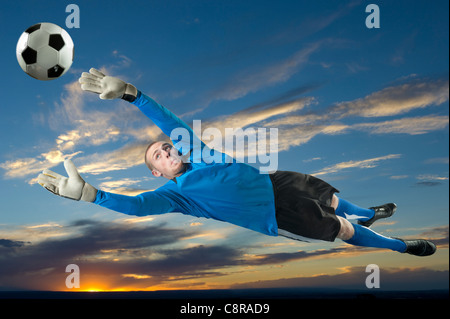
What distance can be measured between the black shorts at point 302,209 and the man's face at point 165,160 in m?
1.12

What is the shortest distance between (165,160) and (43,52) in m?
1.76

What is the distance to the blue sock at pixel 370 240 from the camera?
452cm

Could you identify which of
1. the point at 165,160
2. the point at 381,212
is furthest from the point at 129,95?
the point at 381,212

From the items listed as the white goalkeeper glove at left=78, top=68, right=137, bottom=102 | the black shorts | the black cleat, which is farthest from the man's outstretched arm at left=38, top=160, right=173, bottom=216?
the black cleat

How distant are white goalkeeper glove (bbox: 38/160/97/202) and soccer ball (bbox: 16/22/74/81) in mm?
1278

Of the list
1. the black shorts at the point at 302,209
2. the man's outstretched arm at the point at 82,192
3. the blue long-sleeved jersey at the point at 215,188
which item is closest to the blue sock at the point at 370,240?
the black shorts at the point at 302,209

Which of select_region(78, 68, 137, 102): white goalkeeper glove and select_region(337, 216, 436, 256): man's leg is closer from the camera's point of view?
select_region(78, 68, 137, 102): white goalkeeper glove

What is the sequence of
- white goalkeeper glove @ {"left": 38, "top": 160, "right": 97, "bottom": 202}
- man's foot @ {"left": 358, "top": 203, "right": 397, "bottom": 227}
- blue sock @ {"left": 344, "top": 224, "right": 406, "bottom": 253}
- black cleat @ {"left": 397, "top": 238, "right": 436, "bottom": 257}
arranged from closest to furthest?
1. white goalkeeper glove @ {"left": 38, "top": 160, "right": 97, "bottom": 202}
2. blue sock @ {"left": 344, "top": 224, "right": 406, "bottom": 253}
3. black cleat @ {"left": 397, "top": 238, "right": 436, "bottom": 257}
4. man's foot @ {"left": 358, "top": 203, "right": 397, "bottom": 227}

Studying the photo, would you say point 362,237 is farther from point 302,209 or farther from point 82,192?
point 82,192


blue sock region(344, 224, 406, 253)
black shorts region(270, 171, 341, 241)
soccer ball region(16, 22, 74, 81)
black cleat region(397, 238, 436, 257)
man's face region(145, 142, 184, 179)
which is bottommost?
black cleat region(397, 238, 436, 257)

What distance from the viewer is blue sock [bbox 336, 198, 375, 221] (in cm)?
490

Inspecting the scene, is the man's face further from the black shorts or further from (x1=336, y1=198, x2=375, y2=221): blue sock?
(x1=336, y1=198, x2=375, y2=221): blue sock
